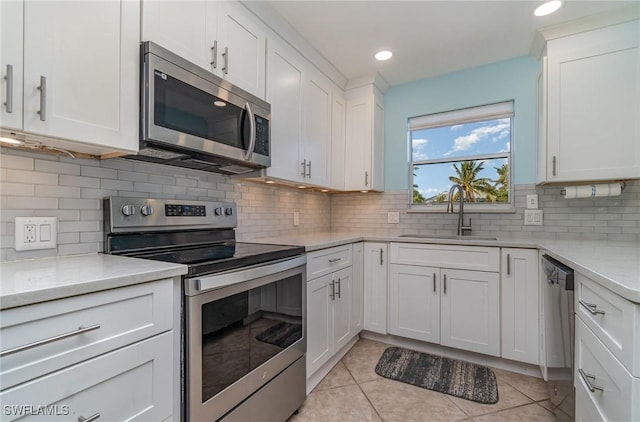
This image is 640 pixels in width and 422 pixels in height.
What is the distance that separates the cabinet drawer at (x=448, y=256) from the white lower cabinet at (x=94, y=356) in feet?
6.03

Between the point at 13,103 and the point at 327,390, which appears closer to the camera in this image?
the point at 13,103

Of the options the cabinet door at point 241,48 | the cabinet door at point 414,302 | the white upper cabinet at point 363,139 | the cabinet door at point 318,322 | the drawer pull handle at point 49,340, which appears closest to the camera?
the drawer pull handle at point 49,340

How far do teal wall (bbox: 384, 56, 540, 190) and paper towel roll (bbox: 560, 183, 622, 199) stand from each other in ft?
1.06

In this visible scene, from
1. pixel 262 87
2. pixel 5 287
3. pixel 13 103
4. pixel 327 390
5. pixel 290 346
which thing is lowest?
pixel 327 390

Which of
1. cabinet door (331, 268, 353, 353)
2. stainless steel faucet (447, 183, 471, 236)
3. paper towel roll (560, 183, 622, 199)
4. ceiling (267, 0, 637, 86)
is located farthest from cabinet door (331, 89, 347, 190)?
paper towel roll (560, 183, 622, 199)

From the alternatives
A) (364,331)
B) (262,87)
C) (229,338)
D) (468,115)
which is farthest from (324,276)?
(468,115)

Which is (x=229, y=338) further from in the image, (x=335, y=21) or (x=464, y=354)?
(x=335, y=21)

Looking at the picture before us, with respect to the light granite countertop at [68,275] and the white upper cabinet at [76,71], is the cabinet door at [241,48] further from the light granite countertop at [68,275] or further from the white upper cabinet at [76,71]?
the light granite countertop at [68,275]

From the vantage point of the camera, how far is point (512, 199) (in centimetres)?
253

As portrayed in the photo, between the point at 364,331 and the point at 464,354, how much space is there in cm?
82

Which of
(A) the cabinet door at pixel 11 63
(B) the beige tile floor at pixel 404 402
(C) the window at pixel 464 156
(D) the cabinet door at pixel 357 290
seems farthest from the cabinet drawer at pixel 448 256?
(A) the cabinet door at pixel 11 63

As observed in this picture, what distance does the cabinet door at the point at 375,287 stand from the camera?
2.50m

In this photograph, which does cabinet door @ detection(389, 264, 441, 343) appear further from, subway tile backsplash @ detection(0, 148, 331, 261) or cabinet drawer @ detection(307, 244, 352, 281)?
subway tile backsplash @ detection(0, 148, 331, 261)

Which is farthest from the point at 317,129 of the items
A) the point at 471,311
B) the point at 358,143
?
the point at 471,311
